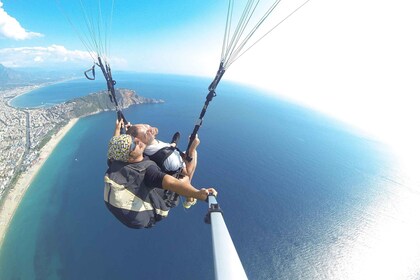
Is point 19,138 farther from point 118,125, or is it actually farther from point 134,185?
point 134,185

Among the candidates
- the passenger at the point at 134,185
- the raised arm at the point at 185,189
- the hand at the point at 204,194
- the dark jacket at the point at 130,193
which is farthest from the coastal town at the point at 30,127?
the hand at the point at 204,194

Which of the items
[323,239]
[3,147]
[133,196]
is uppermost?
[133,196]

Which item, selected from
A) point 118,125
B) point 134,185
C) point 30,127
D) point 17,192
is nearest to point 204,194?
point 134,185

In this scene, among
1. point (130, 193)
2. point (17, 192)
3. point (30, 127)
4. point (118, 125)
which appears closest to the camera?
point (130, 193)

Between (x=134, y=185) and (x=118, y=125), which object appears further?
(x=118, y=125)

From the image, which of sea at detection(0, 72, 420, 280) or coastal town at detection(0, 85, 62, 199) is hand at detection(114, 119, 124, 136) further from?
coastal town at detection(0, 85, 62, 199)

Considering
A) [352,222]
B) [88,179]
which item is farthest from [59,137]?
[352,222]

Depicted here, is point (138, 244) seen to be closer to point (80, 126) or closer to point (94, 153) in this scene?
point (94, 153)

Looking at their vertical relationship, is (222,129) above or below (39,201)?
above
